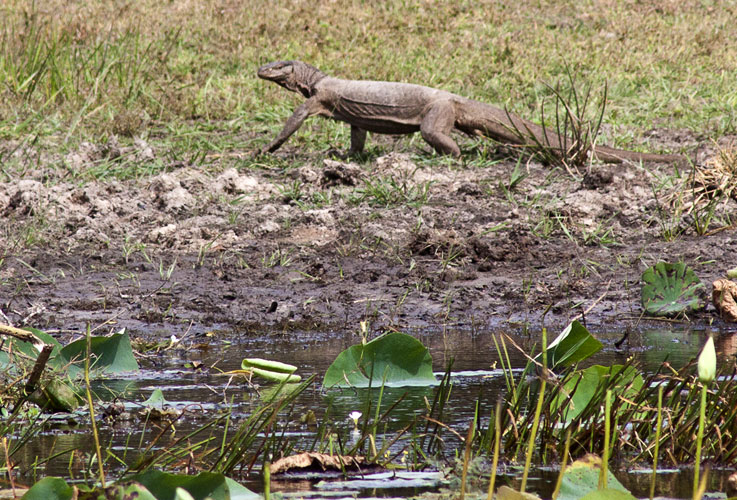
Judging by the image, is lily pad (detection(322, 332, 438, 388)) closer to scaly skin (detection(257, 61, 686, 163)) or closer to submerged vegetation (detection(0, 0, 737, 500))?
submerged vegetation (detection(0, 0, 737, 500))

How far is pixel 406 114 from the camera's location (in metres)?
8.49

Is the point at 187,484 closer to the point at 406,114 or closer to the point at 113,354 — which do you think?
the point at 113,354

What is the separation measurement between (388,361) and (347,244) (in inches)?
115

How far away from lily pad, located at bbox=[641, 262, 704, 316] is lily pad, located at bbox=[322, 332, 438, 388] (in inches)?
83.8

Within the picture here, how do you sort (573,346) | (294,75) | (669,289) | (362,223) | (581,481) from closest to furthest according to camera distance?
(581,481)
(573,346)
(669,289)
(362,223)
(294,75)

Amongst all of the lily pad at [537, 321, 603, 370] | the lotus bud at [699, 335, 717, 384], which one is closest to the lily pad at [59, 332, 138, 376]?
the lily pad at [537, 321, 603, 370]

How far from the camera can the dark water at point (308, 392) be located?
8.65 ft

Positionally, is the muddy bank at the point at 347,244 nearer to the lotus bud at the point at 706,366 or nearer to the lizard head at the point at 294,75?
the lizard head at the point at 294,75

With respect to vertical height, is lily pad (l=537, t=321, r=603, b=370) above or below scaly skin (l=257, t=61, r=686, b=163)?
above

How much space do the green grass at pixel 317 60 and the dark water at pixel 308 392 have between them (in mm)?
3438

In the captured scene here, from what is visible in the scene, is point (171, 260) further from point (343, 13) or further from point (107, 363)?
point (343, 13)

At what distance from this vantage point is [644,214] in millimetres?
6520

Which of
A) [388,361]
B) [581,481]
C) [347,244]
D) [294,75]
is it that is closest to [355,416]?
[388,361]

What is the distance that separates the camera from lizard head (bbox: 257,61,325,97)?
9242 mm
